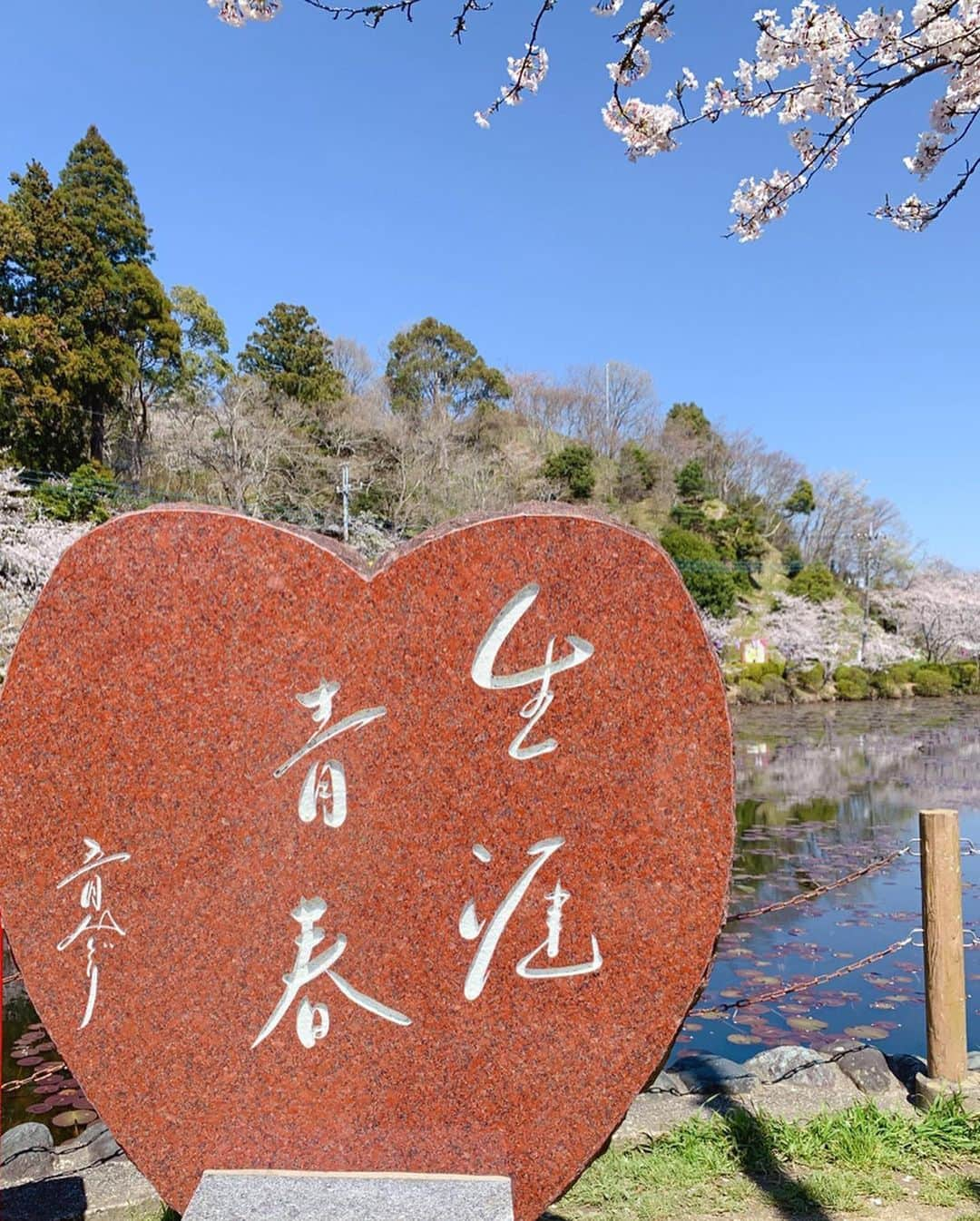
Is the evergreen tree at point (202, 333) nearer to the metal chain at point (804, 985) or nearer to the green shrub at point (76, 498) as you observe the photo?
the green shrub at point (76, 498)

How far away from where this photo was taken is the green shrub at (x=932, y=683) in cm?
3194

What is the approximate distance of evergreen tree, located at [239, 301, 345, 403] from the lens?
91.2 feet

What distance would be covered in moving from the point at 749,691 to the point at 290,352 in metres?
18.3

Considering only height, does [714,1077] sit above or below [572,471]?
below

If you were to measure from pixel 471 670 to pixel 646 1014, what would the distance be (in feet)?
3.31

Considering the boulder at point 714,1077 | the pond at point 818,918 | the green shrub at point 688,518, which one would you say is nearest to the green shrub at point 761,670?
the green shrub at point 688,518

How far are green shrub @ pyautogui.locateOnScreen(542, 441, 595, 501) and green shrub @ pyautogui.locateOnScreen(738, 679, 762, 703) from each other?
31.2ft

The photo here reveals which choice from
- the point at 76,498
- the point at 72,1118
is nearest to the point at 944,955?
the point at 72,1118

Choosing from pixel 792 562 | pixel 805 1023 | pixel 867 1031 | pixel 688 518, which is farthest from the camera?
pixel 792 562

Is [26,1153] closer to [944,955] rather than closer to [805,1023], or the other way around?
[944,955]

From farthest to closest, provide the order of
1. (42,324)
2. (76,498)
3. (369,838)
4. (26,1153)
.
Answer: (42,324) < (76,498) < (26,1153) < (369,838)

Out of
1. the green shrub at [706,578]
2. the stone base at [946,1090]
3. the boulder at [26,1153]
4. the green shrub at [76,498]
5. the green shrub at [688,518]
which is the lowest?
the boulder at [26,1153]

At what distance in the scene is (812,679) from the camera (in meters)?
30.0

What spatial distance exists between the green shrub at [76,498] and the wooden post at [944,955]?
52.0ft
